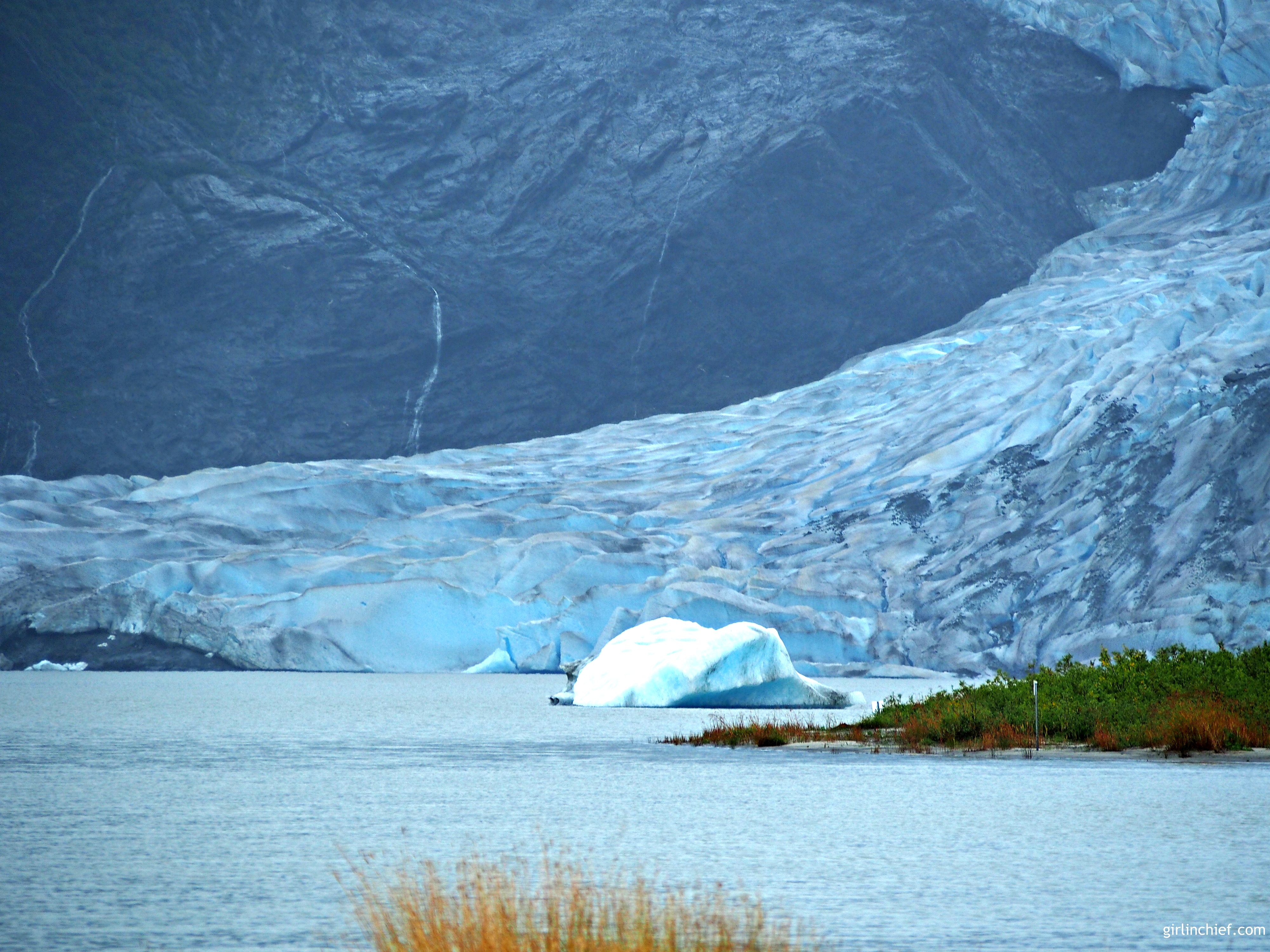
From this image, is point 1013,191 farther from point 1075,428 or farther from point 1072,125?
point 1075,428

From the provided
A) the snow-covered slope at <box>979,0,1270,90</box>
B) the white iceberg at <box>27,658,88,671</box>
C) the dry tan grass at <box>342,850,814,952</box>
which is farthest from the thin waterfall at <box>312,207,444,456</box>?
the dry tan grass at <box>342,850,814,952</box>

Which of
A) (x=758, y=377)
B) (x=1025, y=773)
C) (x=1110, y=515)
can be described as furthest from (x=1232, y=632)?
(x=758, y=377)

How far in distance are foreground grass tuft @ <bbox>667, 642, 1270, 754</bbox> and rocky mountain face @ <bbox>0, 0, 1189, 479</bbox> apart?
51372 millimetres

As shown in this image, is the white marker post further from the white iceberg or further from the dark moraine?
the white iceberg

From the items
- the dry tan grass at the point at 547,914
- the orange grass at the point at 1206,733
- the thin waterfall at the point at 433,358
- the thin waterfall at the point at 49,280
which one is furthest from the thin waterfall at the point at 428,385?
the dry tan grass at the point at 547,914

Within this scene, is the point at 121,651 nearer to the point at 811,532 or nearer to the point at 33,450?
the point at 811,532

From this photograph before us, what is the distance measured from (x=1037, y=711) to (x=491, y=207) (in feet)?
205

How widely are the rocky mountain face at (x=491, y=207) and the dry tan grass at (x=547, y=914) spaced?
64.7m

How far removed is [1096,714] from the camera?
22.2 m

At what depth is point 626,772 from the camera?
724 inches

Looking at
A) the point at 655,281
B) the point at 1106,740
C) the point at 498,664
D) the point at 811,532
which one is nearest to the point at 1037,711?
the point at 1106,740

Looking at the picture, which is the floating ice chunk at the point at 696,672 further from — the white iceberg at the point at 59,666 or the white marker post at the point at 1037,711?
the white iceberg at the point at 59,666

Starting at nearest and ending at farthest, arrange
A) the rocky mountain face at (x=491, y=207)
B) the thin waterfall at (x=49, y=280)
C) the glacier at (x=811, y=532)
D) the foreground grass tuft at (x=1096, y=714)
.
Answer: the foreground grass tuft at (x=1096, y=714), the glacier at (x=811, y=532), the thin waterfall at (x=49, y=280), the rocky mountain face at (x=491, y=207)

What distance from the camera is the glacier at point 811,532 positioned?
40.6 meters
